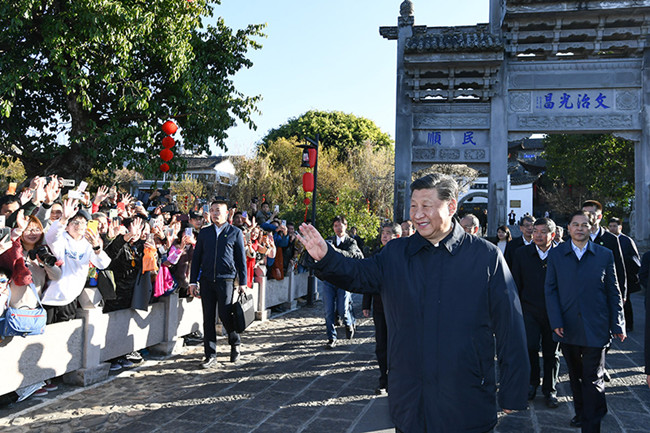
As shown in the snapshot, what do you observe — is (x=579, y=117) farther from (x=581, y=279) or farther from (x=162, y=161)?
(x=162, y=161)

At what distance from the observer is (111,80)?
11727 millimetres

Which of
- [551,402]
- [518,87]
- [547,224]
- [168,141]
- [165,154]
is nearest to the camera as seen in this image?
[551,402]

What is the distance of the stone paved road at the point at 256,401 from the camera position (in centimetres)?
426

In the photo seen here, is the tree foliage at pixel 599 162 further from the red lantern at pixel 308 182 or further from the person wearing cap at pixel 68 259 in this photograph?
the person wearing cap at pixel 68 259

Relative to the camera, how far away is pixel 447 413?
2252 millimetres

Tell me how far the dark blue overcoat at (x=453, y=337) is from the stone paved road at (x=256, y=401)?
2154mm

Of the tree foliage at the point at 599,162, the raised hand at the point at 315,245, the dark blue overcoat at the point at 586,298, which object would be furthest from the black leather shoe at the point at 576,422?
the tree foliage at the point at 599,162

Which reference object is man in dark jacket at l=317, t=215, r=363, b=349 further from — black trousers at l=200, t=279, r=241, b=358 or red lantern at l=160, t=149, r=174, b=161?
red lantern at l=160, t=149, r=174, b=161

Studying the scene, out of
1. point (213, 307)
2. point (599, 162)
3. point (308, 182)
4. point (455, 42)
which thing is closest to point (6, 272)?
point (213, 307)

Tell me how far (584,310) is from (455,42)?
32.0 ft

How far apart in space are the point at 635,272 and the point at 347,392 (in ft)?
17.1

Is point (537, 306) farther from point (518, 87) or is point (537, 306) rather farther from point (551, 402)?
point (518, 87)

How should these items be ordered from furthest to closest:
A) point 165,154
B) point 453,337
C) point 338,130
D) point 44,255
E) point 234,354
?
point 338,130
point 165,154
point 234,354
point 44,255
point 453,337

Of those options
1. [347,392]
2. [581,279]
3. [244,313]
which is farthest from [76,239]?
[581,279]
